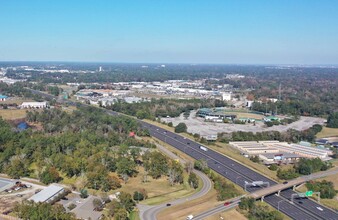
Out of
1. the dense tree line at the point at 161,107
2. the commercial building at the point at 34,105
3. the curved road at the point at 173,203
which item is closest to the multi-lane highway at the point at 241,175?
the curved road at the point at 173,203

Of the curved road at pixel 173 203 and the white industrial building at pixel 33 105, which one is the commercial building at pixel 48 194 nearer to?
the curved road at pixel 173 203

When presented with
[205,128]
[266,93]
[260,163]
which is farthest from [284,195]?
[266,93]

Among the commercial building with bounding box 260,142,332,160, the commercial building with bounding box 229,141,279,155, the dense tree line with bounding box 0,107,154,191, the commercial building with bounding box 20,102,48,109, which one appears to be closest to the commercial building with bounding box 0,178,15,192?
the dense tree line with bounding box 0,107,154,191

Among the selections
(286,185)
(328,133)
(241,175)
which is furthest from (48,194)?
(328,133)

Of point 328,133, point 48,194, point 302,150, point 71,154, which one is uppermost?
point 71,154

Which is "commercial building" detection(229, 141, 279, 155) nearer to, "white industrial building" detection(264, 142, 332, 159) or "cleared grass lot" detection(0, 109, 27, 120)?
"white industrial building" detection(264, 142, 332, 159)

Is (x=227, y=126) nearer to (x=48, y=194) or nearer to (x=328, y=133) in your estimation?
(x=328, y=133)
